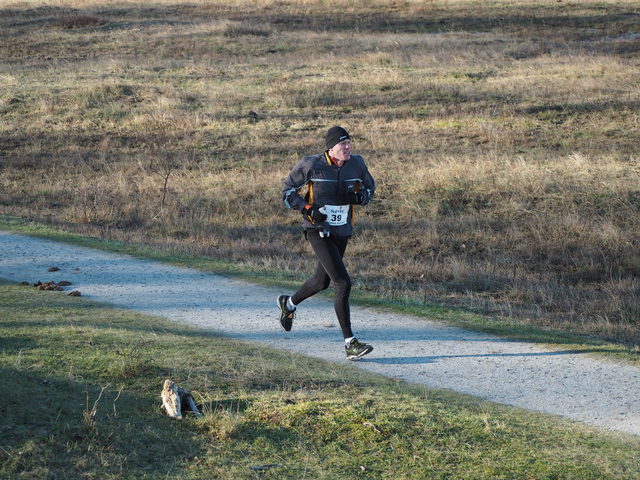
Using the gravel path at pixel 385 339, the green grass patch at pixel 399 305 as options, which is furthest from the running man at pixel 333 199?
the green grass patch at pixel 399 305

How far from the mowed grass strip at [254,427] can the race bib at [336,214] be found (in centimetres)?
125

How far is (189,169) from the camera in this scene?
19.2m

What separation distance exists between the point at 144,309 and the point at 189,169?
1059cm

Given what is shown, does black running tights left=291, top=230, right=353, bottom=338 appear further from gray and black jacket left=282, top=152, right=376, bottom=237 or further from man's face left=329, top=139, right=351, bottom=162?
man's face left=329, top=139, right=351, bottom=162

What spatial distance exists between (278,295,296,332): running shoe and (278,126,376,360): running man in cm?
76

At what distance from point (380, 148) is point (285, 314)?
474 inches

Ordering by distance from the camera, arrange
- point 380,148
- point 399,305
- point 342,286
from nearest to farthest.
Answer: point 342,286
point 399,305
point 380,148

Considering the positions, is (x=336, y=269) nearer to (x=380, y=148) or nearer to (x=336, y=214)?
(x=336, y=214)

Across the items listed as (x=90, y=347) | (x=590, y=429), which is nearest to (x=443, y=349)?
(x=590, y=429)

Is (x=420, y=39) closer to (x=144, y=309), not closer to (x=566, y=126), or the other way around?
(x=566, y=126)

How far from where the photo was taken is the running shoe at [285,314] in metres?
8.02

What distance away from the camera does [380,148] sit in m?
19.6

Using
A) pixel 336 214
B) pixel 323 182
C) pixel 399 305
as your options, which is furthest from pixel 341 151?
pixel 399 305

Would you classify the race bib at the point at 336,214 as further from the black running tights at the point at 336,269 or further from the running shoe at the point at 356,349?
the running shoe at the point at 356,349
